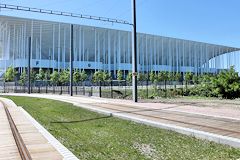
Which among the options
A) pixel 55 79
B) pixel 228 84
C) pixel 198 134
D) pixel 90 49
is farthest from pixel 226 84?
pixel 90 49

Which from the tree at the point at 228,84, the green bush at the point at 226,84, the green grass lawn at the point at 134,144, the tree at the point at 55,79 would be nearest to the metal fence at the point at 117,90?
the green bush at the point at 226,84

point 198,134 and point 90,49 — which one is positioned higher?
point 90,49

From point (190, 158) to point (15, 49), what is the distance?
107m

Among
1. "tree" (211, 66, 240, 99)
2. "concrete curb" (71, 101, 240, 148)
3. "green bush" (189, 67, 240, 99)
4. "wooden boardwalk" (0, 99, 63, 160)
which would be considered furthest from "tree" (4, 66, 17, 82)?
"concrete curb" (71, 101, 240, 148)

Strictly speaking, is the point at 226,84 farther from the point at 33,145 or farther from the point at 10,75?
the point at 10,75

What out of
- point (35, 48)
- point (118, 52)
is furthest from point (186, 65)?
point (35, 48)

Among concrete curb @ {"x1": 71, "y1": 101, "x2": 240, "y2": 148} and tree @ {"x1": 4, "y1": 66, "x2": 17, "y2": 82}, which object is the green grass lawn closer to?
concrete curb @ {"x1": 71, "y1": 101, "x2": 240, "y2": 148}

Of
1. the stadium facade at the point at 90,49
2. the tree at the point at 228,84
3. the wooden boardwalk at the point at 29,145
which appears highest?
the stadium facade at the point at 90,49

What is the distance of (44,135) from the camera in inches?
396

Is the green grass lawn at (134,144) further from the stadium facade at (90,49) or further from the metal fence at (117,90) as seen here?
the stadium facade at (90,49)

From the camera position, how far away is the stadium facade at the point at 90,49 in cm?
9831

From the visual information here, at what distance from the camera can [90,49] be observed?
11556cm

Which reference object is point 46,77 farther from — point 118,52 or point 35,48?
point 118,52

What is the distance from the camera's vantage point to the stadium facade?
9831 centimetres
